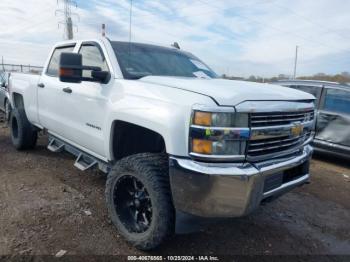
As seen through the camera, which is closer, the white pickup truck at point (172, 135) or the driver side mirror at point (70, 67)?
the white pickup truck at point (172, 135)

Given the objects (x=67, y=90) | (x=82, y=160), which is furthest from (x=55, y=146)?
(x=67, y=90)

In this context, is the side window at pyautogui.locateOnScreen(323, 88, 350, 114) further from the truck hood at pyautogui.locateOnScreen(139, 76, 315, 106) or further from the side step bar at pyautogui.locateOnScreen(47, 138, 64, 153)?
the side step bar at pyautogui.locateOnScreen(47, 138, 64, 153)

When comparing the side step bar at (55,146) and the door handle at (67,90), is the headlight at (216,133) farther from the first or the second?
the side step bar at (55,146)

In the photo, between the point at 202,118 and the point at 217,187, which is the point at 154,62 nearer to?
the point at 202,118

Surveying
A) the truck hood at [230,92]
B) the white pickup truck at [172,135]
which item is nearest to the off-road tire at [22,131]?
the white pickup truck at [172,135]

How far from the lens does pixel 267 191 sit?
2.72 m

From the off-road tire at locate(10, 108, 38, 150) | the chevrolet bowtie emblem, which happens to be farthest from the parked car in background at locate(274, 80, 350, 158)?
the off-road tire at locate(10, 108, 38, 150)

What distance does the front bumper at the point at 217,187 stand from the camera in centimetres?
247

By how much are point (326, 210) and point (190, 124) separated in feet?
8.86

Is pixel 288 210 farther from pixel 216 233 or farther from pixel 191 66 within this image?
pixel 191 66

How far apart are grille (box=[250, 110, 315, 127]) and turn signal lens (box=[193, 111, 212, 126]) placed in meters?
0.34

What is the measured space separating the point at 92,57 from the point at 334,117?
182 inches

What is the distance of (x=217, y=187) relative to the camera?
2.47 metres

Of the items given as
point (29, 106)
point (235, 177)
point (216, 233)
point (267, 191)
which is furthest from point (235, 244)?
point (29, 106)
